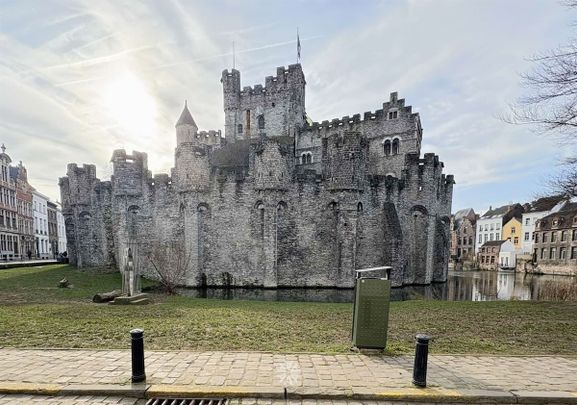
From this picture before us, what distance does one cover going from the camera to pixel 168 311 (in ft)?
30.9

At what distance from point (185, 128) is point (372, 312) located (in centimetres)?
3451

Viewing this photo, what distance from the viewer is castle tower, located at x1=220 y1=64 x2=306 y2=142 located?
3061 centimetres

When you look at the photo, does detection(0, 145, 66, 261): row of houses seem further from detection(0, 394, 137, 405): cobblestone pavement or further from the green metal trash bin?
the green metal trash bin

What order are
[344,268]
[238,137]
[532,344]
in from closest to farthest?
[532,344] < [344,268] < [238,137]

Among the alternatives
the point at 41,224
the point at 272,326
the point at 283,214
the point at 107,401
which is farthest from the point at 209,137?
the point at 41,224

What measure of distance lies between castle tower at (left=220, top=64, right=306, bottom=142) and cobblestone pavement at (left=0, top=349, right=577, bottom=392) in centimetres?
2619

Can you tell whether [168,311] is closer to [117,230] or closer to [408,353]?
[408,353]

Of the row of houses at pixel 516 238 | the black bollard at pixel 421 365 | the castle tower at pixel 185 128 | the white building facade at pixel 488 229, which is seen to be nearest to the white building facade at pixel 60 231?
the castle tower at pixel 185 128

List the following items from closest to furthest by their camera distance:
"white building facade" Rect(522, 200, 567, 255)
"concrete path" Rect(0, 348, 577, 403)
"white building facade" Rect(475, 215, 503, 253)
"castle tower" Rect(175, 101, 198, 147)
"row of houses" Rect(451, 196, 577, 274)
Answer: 1. "concrete path" Rect(0, 348, 577, 403)
2. "castle tower" Rect(175, 101, 198, 147)
3. "row of houses" Rect(451, 196, 577, 274)
4. "white building facade" Rect(522, 200, 567, 255)
5. "white building facade" Rect(475, 215, 503, 253)

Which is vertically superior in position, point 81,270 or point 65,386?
point 65,386

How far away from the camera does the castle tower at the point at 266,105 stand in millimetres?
30609

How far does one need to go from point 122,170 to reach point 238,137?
15.3m


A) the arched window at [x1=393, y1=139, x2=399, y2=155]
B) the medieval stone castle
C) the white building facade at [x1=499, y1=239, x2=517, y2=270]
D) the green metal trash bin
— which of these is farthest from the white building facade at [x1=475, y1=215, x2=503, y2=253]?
the green metal trash bin

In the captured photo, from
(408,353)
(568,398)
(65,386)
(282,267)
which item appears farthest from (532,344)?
(282,267)
